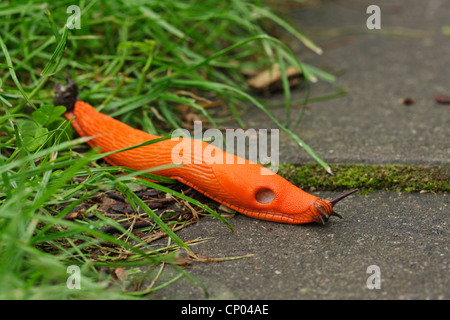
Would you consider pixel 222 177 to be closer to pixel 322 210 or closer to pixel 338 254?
pixel 322 210

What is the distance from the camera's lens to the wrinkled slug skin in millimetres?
2088

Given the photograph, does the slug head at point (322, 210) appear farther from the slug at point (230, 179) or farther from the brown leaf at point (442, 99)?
the brown leaf at point (442, 99)

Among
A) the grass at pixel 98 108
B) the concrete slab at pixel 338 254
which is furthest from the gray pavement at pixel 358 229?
the grass at pixel 98 108

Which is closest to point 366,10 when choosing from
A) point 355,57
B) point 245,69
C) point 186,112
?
point 355,57

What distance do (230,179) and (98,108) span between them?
1.07 metres

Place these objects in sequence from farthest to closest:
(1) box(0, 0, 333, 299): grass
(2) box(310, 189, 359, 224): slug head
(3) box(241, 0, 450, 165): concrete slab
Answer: (3) box(241, 0, 450, 165): concrete slab < (2) box(310, 189, 359, 224): slug head < (1) box(0, 0, 333, 299): grass

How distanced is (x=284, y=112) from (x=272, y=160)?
67 centimetres

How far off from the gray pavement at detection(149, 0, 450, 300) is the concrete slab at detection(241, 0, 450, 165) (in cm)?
→ 1

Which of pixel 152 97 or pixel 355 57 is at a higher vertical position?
pixel 355 57

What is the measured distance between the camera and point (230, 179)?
2.14m

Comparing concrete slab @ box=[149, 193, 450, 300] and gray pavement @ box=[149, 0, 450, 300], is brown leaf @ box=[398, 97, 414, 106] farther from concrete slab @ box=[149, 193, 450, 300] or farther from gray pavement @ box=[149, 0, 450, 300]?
concrete slab @ box=[149, 193, 450, 300]

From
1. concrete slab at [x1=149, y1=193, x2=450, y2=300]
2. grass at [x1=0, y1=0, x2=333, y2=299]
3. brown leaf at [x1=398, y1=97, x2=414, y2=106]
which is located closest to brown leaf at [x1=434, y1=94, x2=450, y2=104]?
brown leaf at [x1=398, y1=97, x2=414, y2=106]

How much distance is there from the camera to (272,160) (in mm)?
2559
